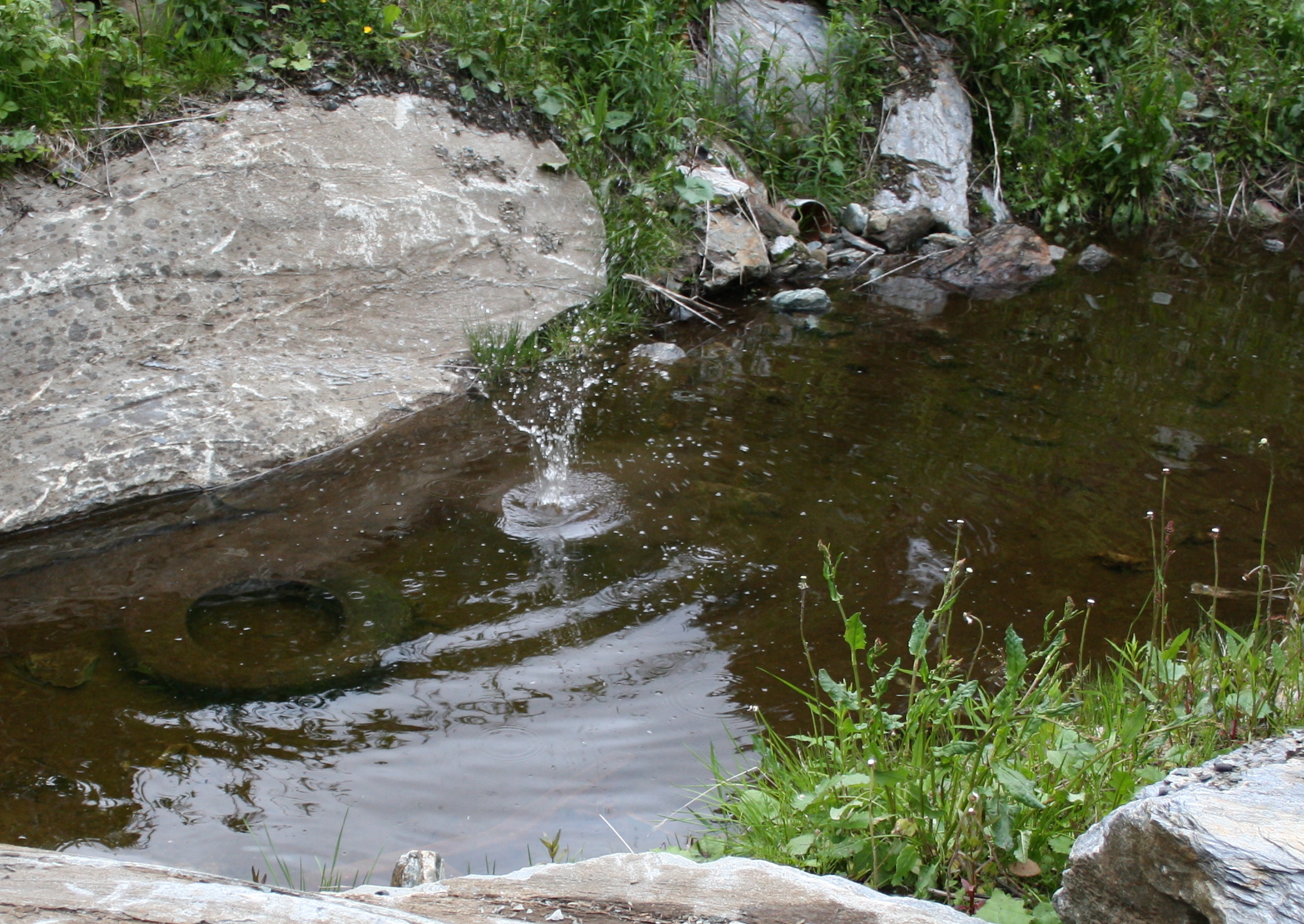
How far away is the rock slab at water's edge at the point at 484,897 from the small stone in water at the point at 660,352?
154 inches

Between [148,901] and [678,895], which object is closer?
[148,901]

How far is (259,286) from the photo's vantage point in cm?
482

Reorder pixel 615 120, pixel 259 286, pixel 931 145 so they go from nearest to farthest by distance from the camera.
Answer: pixel 259 286 → pixel 615 120 → pixel 931 145

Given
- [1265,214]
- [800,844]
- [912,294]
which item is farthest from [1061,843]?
[1265,214]

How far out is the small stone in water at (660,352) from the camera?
17.9 feet

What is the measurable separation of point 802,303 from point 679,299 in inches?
32.8

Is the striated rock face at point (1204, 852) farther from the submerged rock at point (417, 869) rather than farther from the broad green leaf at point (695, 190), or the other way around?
the broad green leaf at point (695, 190)

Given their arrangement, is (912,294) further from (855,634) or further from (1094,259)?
(855,634)

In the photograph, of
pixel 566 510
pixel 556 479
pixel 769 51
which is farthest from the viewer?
pixel 769 51

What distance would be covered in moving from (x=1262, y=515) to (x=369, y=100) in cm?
497

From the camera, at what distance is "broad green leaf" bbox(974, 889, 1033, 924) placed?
5.27 ft

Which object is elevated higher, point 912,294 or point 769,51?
point 769,51

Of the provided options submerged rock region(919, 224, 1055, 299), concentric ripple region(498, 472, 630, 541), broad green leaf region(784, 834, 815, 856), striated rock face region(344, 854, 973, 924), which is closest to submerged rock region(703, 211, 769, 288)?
submerged rock region(919, 224, 1055, 299)

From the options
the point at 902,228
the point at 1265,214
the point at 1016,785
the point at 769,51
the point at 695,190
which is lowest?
the point at 1016,785
